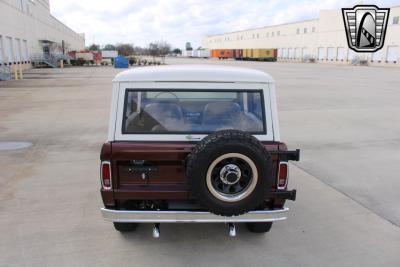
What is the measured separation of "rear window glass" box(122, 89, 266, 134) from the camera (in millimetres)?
3512

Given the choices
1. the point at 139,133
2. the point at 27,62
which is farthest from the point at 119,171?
the point at 27,62

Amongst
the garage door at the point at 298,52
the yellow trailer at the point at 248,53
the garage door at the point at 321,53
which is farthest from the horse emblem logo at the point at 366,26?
the yellow trailer at the point at 248,53

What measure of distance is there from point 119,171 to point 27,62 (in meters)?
44.2

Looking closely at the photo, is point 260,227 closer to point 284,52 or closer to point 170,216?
point 170,216

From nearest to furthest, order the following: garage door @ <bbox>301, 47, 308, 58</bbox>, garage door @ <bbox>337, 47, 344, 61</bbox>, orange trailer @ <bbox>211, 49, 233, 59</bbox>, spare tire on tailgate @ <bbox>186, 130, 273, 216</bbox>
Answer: spare tire on tailgate @ <bbox>186, 130, 273, 216</bbox>, garage door @ <bbox>337, 47, 344, 61</bbox>, garage door @ <bbox>301, 47, 308, 58</bbox>, orange trailer @ <bbox>211, 49, 233, 59</bbox>

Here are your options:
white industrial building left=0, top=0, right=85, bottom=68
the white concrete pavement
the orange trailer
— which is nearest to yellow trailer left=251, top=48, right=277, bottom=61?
the orange trailer

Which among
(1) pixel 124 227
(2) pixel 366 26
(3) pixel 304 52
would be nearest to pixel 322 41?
(3) pixel 304 52

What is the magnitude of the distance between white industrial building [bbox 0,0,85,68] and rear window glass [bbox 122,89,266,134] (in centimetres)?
3091

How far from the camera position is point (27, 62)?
42094 mm

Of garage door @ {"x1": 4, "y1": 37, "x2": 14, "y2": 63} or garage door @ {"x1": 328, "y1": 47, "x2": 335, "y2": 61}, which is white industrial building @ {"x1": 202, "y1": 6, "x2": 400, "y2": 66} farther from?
garage door @ {"x1": 4, "y1": 37, "x2": 14, "y2": 63}

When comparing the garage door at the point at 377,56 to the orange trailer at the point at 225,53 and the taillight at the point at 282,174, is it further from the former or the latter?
the taillight at the point at 282,174

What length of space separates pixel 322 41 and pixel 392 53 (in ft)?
59.4

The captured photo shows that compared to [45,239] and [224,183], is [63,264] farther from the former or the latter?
[224,183]

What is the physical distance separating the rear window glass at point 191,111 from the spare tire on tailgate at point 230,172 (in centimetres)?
47
